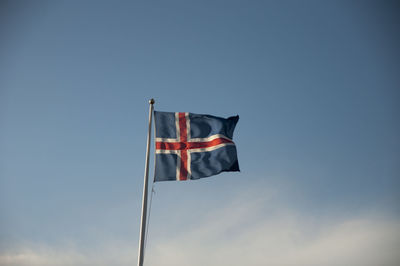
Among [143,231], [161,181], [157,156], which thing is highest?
[157,156]

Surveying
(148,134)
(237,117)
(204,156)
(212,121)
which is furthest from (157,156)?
(237,117)

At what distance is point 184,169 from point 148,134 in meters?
2.08

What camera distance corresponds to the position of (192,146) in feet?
53.7

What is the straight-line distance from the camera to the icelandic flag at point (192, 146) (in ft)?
50.9

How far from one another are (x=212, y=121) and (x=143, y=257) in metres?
6.62

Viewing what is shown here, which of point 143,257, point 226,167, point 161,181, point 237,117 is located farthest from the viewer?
point 237,117

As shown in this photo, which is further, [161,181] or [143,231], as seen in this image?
[161,181]

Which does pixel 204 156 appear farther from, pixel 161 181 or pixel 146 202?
pixel 146 202

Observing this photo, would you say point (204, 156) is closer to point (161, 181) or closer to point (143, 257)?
point (161, 181)

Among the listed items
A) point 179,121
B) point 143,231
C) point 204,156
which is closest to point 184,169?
point 204,156

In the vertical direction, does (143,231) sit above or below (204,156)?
below

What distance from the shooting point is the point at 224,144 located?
16.5 metres

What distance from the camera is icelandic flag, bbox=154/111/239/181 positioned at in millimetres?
15500

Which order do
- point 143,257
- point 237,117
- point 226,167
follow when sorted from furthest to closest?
point 237,117 < point 226,167 < point 143,257
